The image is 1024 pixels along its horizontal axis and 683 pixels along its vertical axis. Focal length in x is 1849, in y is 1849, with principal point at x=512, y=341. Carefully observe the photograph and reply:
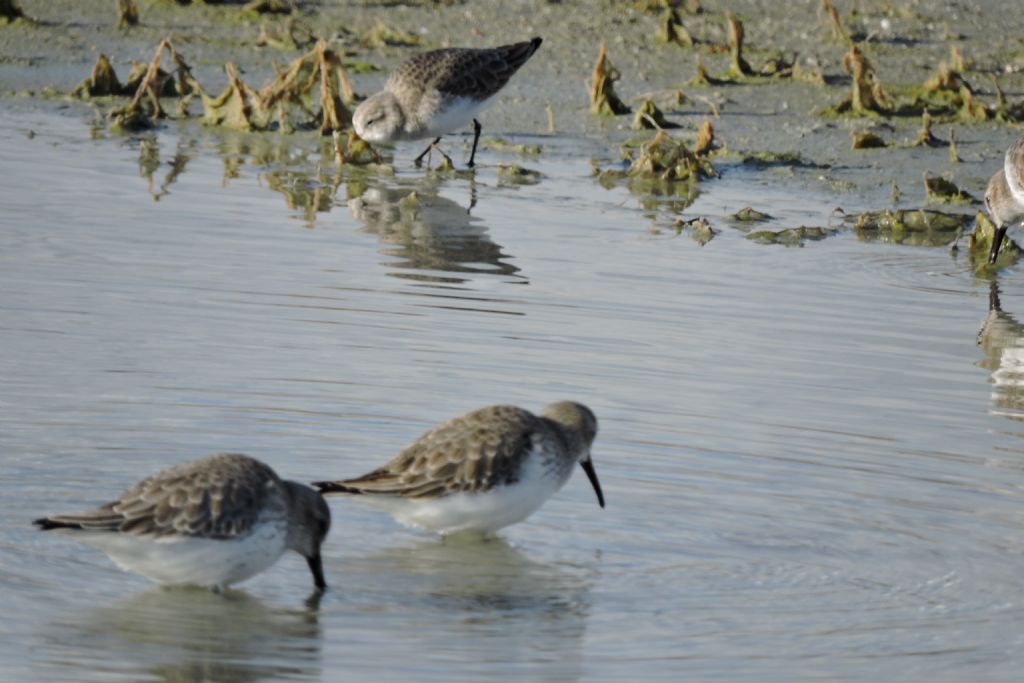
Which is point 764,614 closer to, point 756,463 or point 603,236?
point 756,463

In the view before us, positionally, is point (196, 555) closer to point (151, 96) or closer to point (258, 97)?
point (258, 97)

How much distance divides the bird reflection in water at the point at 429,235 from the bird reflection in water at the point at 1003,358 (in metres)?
3.17

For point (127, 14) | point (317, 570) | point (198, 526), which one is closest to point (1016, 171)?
point (317, 570)

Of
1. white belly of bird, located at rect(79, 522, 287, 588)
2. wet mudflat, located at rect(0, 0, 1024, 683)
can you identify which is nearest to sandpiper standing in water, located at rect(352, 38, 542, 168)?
wet mudflat, located at rect(0, 0, 1024, 683)

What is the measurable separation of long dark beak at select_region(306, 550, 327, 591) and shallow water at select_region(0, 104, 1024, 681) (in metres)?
0.11

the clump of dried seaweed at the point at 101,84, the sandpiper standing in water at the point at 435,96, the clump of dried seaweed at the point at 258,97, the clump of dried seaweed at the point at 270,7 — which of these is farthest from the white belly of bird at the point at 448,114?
the clump of dried seaweed at the point at 270,7

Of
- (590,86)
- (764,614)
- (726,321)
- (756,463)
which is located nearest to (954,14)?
(590,86)

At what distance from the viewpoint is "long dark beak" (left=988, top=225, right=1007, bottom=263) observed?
564 inches

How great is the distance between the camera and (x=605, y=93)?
61.6 ft

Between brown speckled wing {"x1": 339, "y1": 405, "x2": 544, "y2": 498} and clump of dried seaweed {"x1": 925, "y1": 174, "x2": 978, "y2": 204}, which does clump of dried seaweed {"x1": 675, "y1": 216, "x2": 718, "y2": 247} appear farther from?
brown speckled wing {"x1": 339, "y1": 405, "x2": 544, "y2": 498}

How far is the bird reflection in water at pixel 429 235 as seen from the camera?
13094mm

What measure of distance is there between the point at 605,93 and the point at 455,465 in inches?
430

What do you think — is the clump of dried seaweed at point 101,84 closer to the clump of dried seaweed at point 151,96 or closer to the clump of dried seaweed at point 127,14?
the clump of dried seaweed at point 151,96

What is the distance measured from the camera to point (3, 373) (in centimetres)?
1049
